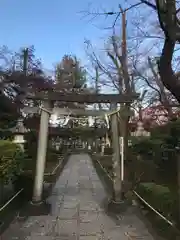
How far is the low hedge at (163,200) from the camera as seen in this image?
233 inches

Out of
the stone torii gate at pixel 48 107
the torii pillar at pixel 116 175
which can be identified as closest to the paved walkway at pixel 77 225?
the torii pillar at pixel 116 175

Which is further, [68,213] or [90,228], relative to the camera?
[68,213]

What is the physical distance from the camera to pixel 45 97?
8672 millimetres

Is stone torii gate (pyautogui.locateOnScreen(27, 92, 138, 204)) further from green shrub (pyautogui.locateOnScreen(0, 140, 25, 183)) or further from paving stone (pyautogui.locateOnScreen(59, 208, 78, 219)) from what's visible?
green shrub (pyautogui.locateOnScreen(0, 140, 25, 183))

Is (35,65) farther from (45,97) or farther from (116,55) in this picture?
(45,97)

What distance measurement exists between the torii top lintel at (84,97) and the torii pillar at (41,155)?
0.80 feet

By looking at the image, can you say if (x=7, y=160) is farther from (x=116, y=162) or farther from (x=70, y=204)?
(x=116, y=162)

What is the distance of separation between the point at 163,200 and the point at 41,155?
3562mm

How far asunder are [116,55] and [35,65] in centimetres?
565

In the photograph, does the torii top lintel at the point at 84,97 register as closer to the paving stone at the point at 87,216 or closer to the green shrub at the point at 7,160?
the green shrub at the point at 7,160

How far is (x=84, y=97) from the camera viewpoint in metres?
8.81

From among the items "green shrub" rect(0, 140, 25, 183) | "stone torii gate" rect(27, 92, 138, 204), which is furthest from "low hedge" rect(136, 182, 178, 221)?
→ "green shrub" rect(0, 140, 25, 183)

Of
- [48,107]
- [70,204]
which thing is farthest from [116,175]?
[48,107]

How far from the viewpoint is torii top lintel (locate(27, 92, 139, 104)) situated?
869 cm
